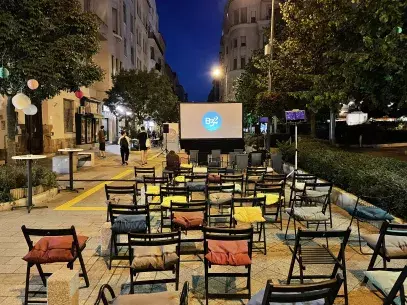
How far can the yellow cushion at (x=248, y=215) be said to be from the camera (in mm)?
5555

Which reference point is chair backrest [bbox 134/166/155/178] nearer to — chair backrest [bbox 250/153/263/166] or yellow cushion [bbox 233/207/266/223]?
yellow cushion [bbox 233/207/266/223]

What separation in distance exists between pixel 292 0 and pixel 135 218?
52.2ft

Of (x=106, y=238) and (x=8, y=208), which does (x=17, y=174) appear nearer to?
(x=8, y=208)

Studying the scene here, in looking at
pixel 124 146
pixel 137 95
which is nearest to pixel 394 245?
pixel 124 146

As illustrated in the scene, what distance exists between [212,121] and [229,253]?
46.5 feet

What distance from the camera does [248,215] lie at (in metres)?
5.75

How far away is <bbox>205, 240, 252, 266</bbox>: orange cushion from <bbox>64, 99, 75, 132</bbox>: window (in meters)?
21.7

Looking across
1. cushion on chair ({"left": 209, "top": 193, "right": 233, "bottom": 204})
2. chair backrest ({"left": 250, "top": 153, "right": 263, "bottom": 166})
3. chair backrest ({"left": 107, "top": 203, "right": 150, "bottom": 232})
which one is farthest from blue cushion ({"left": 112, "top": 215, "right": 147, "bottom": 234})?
chair backrest ({"left": 250, "top": 153, "right": 263, "bottom": 166})

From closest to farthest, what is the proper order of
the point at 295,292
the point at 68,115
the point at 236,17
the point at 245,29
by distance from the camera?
the point at 295,292 → the point at 68,115 → the point at 245,29 → the point at 236,17

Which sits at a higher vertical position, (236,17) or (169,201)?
(236,17)

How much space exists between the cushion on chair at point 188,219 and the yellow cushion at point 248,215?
1.88 feet

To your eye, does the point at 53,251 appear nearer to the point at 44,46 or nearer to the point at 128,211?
the point at 128,211

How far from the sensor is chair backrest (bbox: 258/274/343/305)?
2723mm

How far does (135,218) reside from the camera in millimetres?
5672
